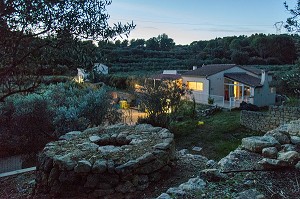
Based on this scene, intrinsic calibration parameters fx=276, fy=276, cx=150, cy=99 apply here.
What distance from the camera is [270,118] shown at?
47.2ft

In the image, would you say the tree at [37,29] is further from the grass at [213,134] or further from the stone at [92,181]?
the grass at [213,134]

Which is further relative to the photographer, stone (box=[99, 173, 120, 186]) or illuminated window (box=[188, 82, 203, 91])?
illuminated window (box=[188, 82, 203, 91])

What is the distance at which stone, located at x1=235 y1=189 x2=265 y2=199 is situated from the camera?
3154 mm

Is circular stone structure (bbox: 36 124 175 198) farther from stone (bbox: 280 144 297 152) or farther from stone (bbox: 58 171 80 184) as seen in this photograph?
stone (bbox: 280 144 297 152)

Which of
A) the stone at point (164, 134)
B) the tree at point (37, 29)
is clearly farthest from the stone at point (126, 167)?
the tree at point (37, 29)

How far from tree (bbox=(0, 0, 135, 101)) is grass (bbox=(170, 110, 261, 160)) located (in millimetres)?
9269

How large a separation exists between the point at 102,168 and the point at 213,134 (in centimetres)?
1150

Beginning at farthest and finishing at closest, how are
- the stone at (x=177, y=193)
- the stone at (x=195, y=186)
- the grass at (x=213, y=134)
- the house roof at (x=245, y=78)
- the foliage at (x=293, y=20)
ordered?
the house roof at (x=245, y=78) → the grass at (x=213, y=134) → the foliage at (x=293, y=20) → the stone at (x=195, y=186) → the stone at (x=177, y=193)

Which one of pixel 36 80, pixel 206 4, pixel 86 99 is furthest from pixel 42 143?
pixel 206 4

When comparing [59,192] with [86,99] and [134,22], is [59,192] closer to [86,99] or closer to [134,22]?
[134,22]

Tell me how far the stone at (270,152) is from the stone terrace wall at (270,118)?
28.6 feet

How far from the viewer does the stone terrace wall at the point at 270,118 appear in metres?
12.4

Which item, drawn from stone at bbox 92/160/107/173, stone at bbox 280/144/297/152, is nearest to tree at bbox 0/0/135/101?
stone at bbox 92/160/107/173

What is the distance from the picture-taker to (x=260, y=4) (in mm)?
10875
